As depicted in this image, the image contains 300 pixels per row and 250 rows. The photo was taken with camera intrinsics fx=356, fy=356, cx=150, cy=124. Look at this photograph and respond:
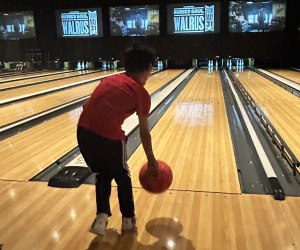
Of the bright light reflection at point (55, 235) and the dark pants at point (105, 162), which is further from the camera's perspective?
the bright light reflection at point (55, 235)

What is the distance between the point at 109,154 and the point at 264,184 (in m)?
1.31

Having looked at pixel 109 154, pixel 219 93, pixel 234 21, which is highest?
pixel 234 21

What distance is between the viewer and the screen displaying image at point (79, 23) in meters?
13.5

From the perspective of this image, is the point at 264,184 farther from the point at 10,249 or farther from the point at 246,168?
the point at 10,249

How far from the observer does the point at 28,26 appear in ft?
45.8

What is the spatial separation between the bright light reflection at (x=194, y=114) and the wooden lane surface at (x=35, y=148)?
55.3 inches

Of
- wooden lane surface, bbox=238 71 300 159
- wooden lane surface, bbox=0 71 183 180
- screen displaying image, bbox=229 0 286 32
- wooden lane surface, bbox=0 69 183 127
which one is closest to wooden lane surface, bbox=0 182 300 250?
wooden lane surface, bbox=0 71 183 180

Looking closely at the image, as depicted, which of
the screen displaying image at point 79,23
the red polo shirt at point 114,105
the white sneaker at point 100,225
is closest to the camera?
A: the red polo shirt at point 114,105

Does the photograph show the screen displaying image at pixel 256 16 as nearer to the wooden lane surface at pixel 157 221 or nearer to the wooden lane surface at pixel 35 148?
the wooden lane surface at pixel 35 148

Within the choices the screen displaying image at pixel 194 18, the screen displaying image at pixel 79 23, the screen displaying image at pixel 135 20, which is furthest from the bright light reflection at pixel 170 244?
the screen displaying image at pixel 79 23

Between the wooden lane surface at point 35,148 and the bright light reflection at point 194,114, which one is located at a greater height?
the wooden lane surface at point 35,148

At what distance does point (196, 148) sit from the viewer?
3.37 metres

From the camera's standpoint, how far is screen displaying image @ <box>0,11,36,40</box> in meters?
13.9

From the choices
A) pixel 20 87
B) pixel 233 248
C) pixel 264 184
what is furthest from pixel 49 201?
pixel 20 87
